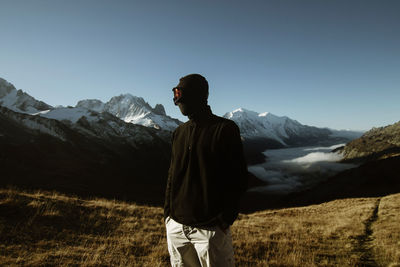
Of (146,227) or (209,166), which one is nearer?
(209,166)

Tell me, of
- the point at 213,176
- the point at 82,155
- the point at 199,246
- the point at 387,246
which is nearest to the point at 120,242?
the point at 199,246

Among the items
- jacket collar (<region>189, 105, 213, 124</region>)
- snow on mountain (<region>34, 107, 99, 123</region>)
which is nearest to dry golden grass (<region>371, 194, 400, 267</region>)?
jacket collar (<region>189, 105, 213, 124</region>)

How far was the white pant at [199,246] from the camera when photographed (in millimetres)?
2283

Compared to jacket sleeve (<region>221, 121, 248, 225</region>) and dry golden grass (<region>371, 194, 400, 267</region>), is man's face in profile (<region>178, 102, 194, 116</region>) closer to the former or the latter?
jacket sleeve (<region>221, 121, 248, 225</region>)

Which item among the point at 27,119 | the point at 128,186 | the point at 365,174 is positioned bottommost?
the point at 128,186

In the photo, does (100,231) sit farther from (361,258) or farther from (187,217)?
(361,258)

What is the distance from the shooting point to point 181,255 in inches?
104

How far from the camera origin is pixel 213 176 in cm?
246

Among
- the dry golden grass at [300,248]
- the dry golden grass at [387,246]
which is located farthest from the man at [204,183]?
the dry golden grass at [387,246]

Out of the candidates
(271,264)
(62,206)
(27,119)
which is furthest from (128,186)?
(271,264)

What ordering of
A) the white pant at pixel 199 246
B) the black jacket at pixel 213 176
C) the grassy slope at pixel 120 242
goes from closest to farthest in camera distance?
the white pant at pixel 199 246, the black jacket at pixel 213 176, the grassy slope at pixel 120 242

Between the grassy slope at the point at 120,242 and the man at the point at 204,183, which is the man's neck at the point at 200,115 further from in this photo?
the grassy slope at the point at 120,242

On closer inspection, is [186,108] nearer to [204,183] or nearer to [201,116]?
[201,116]

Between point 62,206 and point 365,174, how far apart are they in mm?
113117
